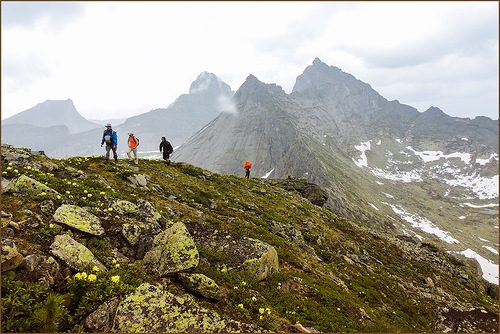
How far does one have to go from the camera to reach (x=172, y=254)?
13.8 metres

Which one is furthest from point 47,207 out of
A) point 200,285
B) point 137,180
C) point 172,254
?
point 137,180

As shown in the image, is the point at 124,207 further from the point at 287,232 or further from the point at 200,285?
the point at 287,232

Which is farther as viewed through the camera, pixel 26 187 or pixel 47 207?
pixel 26 187

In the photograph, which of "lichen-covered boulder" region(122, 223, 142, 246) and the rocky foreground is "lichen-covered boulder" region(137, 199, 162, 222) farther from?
"lichen-covered boulder" region(122, 223, 142, 246)

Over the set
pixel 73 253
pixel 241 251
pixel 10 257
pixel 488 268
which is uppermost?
pixel 10 257

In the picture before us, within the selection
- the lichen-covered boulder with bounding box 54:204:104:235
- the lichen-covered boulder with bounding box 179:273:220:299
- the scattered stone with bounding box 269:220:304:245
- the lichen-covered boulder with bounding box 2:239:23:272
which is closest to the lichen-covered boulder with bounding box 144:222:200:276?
the lichen-covered boulder with bounding box 179:273:220:299

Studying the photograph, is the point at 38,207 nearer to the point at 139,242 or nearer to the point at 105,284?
the point at 139,242

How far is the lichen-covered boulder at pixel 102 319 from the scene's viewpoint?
9523mm

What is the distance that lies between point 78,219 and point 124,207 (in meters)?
3.37

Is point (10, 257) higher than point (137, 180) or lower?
lower

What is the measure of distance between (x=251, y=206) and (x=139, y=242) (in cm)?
1862

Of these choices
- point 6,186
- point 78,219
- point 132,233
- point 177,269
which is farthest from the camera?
point 6,186

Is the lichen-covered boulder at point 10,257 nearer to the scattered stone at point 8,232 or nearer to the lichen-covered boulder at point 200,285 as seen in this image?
the scattered stone at point 8,232

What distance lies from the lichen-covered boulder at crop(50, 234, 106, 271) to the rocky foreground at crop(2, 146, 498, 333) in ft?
0.15
